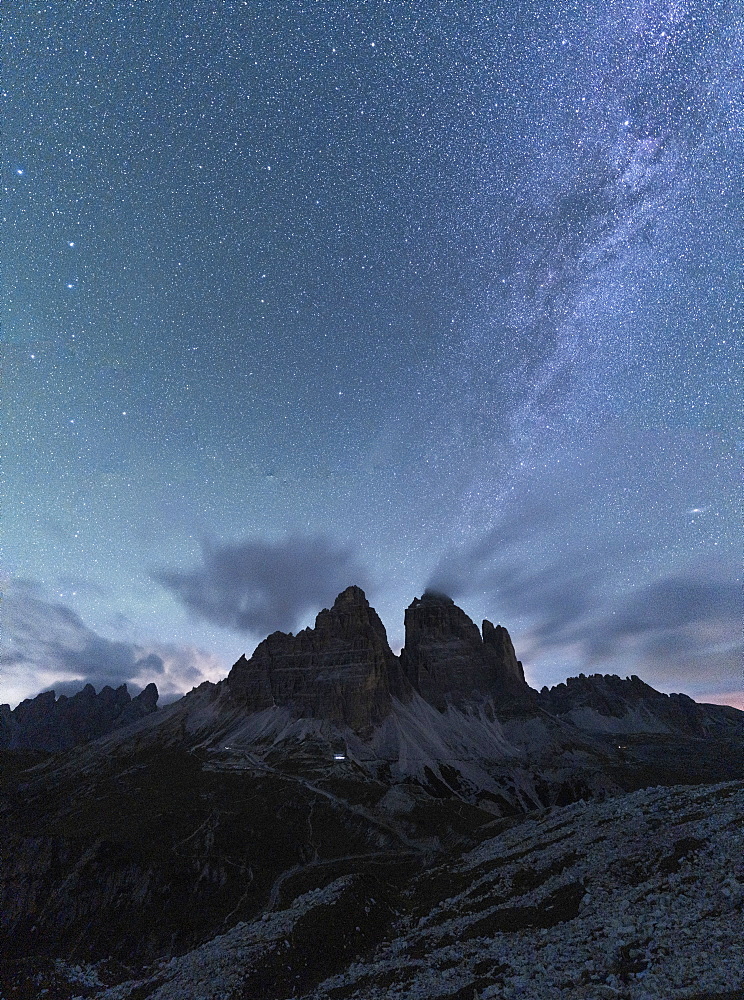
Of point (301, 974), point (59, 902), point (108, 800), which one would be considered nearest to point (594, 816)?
point (301, 974)

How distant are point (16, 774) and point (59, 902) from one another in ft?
502

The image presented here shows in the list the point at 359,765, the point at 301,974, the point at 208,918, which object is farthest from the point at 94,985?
the point at 359,765

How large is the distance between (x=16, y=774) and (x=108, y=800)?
3677 inches

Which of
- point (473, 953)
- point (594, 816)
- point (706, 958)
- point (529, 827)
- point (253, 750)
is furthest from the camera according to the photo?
point (253, 750)

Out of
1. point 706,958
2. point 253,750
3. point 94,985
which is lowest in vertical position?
point 94,985

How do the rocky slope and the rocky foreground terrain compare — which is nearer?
the rocky slope

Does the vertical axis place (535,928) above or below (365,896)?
above

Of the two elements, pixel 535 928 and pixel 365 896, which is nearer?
pixel 535 928

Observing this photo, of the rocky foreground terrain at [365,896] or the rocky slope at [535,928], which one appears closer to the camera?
the rocky slope at [535,928]

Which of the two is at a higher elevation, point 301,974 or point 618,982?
point 618,982

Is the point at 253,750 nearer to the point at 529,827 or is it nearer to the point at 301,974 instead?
the point at 529,827

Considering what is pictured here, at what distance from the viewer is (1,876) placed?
82.2 metres

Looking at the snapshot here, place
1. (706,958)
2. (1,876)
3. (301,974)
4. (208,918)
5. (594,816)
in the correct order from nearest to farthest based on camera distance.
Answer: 1. (706,958)
2. (301,974)
3. (594,816)
4. (208,918)
5. (1,876)

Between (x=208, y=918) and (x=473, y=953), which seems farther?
(x=208, y=918)
